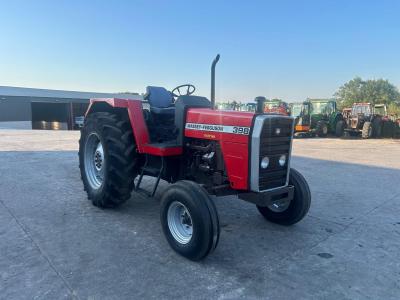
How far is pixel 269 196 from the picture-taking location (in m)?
3.12

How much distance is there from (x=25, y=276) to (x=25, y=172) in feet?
14.4

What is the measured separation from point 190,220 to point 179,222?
18 cm

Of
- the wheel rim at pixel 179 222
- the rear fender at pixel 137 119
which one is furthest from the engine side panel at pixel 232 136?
the rear fender at pixel 137 119

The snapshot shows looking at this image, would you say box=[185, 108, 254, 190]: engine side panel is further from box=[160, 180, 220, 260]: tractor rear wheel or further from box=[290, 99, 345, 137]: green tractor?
box=[290, 99, 345, 137]: green tractor

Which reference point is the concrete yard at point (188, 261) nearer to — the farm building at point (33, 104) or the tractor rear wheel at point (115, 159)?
the tractor rear wheel at point (115, 159)

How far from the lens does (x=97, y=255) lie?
2.94 meters

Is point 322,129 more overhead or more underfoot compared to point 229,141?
more underfoot

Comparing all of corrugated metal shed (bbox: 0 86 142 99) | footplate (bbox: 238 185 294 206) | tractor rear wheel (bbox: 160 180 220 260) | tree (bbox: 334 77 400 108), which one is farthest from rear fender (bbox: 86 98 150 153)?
tree (bbox: 334 77 400 108)

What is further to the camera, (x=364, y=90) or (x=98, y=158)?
(x=364, y=90)

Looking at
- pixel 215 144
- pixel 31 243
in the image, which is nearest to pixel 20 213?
pixel 31 243

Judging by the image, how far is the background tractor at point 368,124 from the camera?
54.7ft

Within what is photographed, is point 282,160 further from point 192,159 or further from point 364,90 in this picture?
point 364,90

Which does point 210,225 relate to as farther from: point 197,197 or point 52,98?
point 52,98

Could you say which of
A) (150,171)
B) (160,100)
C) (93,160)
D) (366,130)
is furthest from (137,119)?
(366,130)
